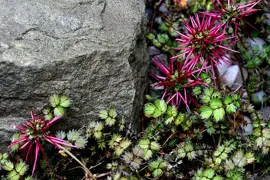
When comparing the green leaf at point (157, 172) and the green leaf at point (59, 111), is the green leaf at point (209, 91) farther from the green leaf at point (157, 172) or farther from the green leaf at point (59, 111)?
the green leaf at point (59, 111)

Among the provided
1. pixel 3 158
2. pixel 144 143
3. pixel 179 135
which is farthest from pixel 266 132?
pixel 3 158

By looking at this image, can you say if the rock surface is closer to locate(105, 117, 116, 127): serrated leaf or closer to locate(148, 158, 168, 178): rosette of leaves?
locate(105, 117, 116, 127): serrated leaf

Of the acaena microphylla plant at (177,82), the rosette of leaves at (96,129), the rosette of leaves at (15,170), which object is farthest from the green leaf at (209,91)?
the rosette of leaves at (15,170)

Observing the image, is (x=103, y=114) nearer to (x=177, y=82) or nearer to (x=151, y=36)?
(x=177, y=82)

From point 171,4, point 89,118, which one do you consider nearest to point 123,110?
point 89,118

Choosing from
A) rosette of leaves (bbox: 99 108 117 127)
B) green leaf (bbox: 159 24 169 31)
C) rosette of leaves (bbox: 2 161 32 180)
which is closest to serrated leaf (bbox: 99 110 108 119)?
rosette of leaves (bbox: 99 108 117 127)

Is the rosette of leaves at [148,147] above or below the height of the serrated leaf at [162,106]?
below
